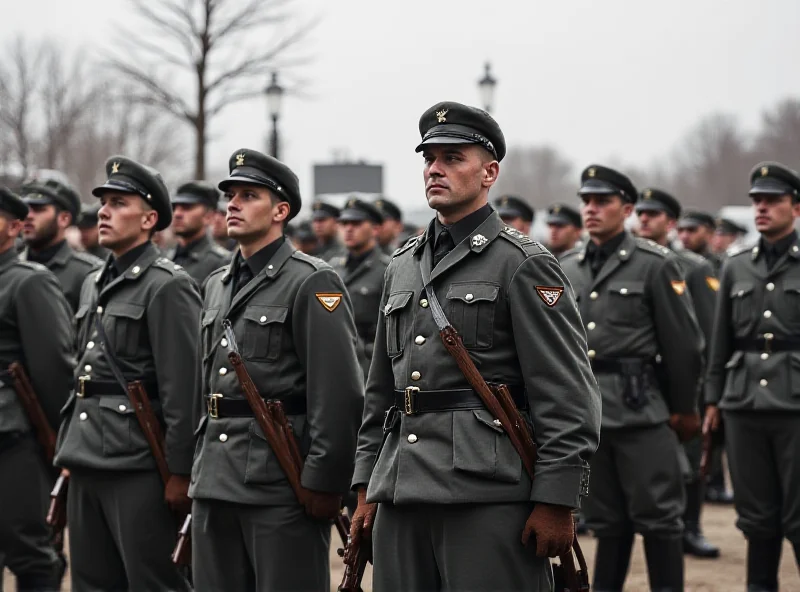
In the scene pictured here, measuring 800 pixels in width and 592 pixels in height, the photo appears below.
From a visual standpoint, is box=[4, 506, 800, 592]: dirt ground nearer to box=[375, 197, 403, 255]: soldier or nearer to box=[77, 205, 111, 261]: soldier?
box=[77, 205, 111, 261]: soldier

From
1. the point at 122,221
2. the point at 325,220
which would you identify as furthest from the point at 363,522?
the point at 325,220

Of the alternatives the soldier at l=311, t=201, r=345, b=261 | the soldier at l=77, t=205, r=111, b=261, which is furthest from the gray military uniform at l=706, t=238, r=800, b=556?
the soldier at l=311, t=201, r=345, b=261

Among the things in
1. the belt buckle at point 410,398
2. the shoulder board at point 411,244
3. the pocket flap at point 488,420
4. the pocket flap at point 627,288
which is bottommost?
the pocket flap at point 488,420

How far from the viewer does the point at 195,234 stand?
388 inches

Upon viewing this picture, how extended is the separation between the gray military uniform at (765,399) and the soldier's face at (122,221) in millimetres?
3735

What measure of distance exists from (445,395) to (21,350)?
353cm

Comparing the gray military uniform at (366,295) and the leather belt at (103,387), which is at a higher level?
the gray military uniform at (366,295)

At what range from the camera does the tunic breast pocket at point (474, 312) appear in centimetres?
413

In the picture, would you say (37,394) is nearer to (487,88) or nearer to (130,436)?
(130,436)

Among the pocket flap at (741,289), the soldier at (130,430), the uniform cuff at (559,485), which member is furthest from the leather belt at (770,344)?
the uniform cuff at (559,485)

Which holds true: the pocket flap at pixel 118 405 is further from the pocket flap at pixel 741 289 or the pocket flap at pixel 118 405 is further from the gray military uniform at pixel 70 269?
the pocket flap at pixel 741 289

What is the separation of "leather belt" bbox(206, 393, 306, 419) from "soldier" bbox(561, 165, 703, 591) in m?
2.43

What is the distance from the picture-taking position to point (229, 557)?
16.9ft

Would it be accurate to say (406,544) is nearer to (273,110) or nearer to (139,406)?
(139,406)
